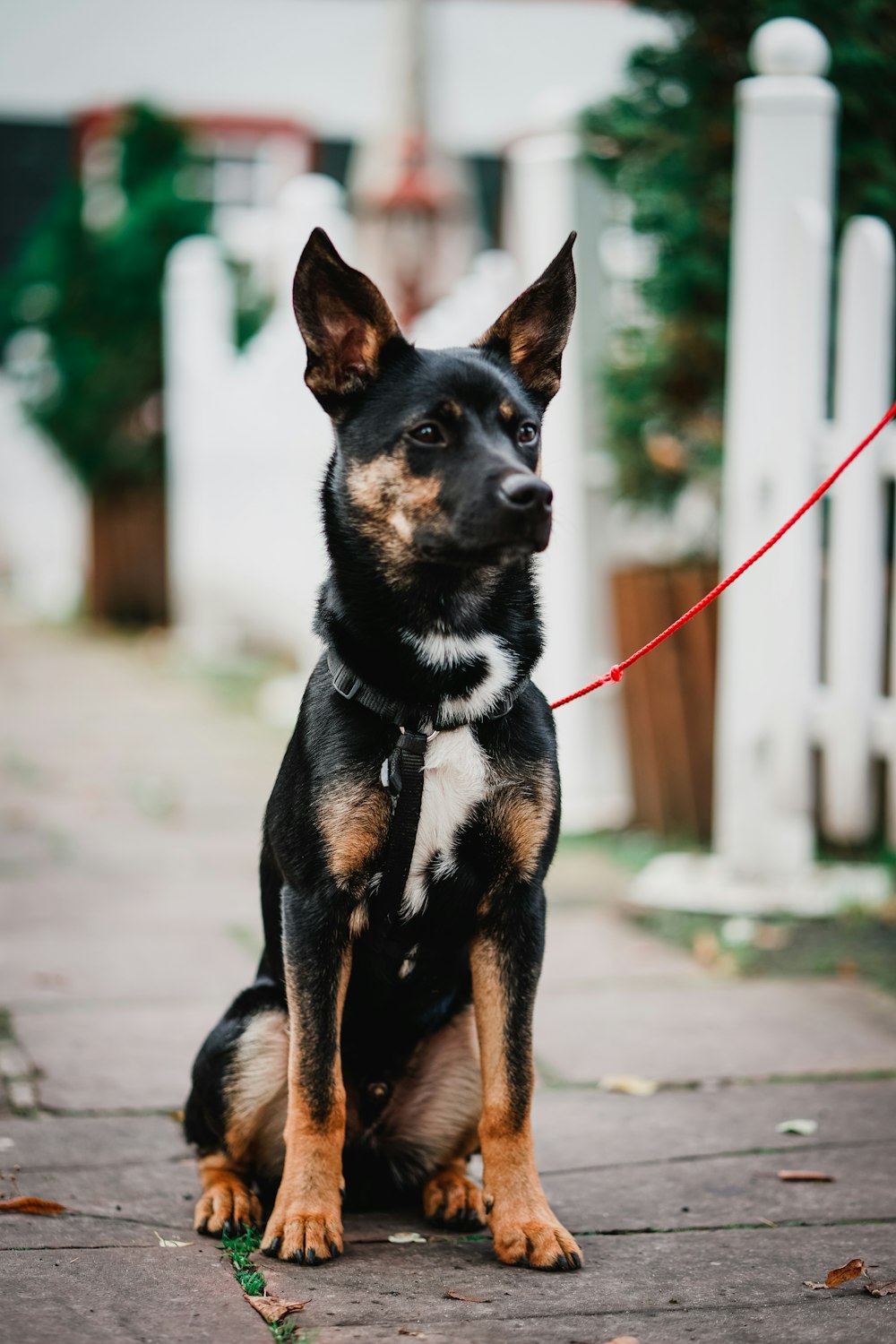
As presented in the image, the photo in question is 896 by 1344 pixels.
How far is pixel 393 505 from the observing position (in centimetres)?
299

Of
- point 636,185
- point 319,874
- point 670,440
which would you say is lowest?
point 319,874

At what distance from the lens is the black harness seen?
292 centimetres

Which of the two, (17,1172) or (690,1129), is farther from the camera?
(690,1129)

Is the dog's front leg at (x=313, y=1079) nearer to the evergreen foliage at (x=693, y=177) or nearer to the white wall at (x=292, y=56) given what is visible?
the evergreen foliage at (x=693, y=177)

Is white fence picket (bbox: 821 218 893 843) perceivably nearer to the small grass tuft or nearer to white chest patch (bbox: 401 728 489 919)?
white chest patch (bbox: 401 728 489 919)

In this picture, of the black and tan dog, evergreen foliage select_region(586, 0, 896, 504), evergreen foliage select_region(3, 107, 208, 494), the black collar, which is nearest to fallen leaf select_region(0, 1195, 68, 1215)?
the black and tan dog

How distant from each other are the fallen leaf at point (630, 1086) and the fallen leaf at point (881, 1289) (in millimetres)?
1155

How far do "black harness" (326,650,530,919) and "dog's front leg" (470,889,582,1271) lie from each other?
20cm

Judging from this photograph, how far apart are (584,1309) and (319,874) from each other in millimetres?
893

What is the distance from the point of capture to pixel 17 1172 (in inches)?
131

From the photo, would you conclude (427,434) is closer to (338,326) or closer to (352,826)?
(338,326)

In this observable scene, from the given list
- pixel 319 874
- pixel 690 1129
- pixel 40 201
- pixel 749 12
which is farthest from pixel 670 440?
pixel 40 201

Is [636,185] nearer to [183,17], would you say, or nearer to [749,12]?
[749,12]

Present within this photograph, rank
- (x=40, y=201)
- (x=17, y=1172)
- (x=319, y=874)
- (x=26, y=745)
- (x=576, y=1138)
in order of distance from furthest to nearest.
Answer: (x=40, y=201), (x=26, y=745), (x=576, y=1138), (x=17, y=1172), (x=319, y=874)
